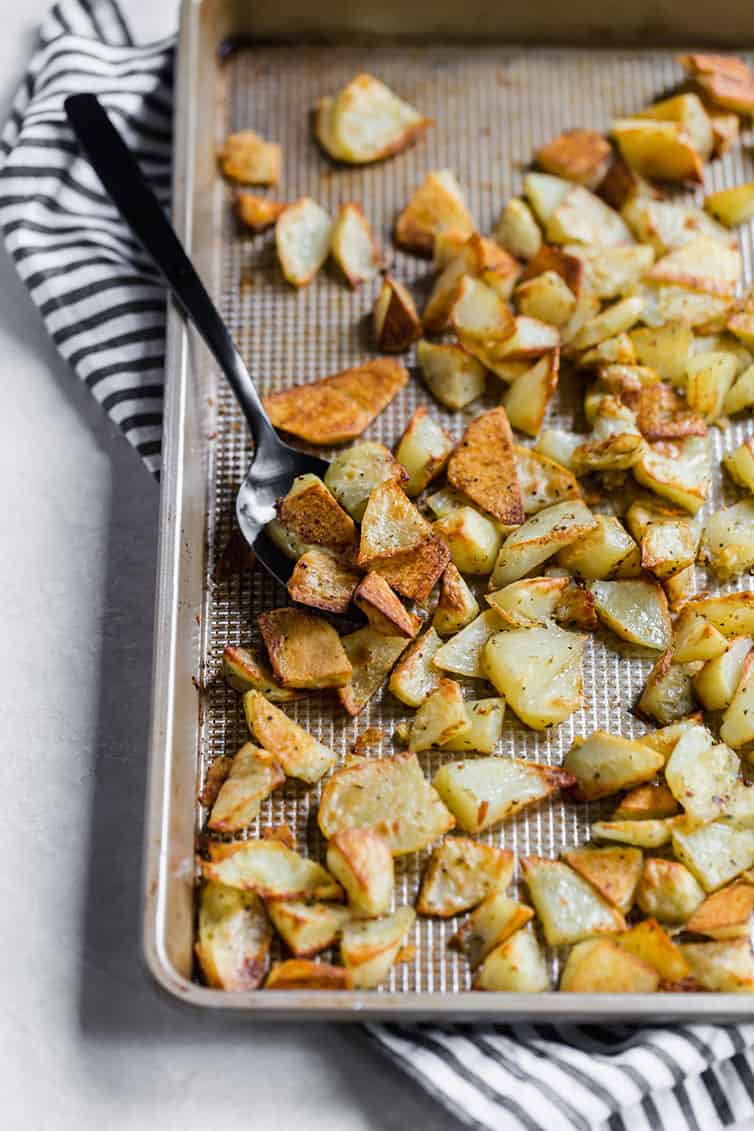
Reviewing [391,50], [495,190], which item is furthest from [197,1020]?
[391,50]

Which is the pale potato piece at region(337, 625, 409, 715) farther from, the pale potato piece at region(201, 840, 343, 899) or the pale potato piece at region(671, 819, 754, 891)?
the pale potato piece at region(671, 819, 754, 891)

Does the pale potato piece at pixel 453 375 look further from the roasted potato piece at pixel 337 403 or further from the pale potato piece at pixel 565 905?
the pale potato piece at pixel 565 905

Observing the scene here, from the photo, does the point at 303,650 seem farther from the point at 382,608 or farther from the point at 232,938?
the point at 232,938

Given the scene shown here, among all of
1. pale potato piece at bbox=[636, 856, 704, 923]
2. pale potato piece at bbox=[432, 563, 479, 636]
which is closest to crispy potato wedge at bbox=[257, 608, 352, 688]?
pale potato piece at bbox=[432, 563, 479, 636]

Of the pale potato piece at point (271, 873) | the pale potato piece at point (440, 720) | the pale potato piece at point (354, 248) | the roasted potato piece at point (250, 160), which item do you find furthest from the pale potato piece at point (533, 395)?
the pale potato piece at point (271, 873)

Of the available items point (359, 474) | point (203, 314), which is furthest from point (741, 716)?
point (203, 314)

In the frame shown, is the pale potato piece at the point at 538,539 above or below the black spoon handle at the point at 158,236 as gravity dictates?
below

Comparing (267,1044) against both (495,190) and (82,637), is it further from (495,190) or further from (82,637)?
(495,190)
